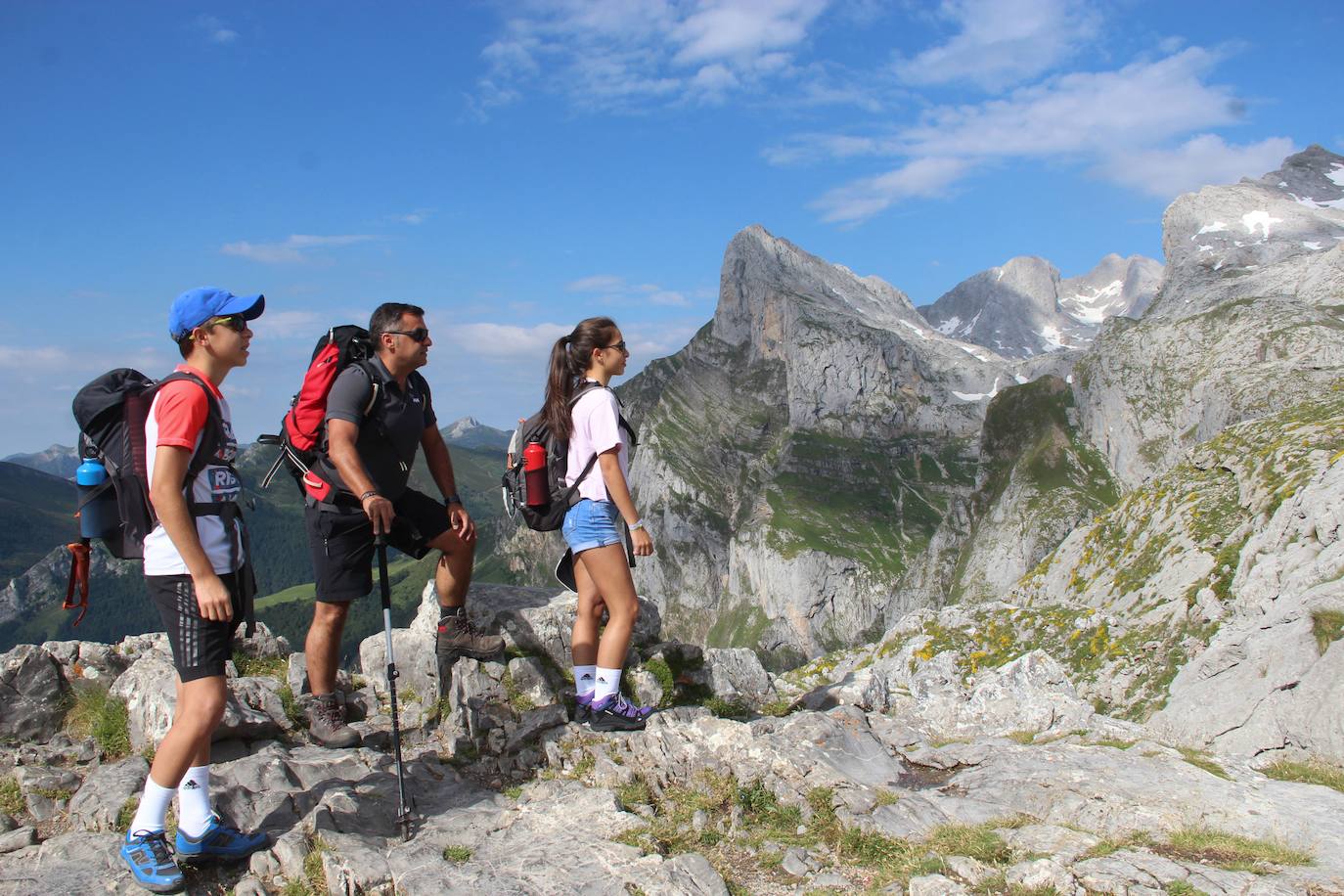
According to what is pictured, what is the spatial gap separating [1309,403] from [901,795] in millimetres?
20642

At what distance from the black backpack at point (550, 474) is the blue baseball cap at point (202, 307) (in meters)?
3.21

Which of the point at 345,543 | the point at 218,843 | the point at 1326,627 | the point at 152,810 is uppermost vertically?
the point at 345,543

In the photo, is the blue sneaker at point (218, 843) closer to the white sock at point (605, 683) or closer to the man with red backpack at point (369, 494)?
the man with red backpack at point (369, 494)

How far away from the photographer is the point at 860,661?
2139cm

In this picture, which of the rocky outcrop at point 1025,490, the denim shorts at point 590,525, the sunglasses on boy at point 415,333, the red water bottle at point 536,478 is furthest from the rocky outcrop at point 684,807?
the rocky outcrop at point 1025,490

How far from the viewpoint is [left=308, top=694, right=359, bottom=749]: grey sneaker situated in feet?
31.5

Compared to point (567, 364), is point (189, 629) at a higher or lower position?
lower

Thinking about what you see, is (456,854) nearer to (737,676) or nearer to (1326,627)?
(737,676)

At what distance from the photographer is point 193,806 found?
7.03m

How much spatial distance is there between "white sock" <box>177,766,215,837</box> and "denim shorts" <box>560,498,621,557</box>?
4.04m

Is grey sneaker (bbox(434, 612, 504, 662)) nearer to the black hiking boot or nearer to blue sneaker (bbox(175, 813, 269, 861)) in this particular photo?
the black hiking boot

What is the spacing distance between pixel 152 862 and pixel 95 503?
10.1 feet

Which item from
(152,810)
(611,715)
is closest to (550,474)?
(611,715)

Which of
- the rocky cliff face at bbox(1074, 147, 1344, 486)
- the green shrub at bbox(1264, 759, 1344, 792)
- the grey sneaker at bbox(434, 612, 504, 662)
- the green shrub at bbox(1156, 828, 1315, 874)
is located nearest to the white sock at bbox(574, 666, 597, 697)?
the grey sneaker at bbox(434, 612, 504, 662)
